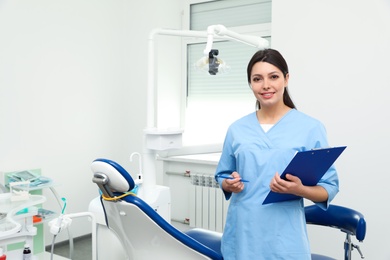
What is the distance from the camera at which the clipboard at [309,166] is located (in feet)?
3.56

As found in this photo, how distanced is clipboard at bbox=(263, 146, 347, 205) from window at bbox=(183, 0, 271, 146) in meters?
2.06

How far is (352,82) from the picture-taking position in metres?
2.30

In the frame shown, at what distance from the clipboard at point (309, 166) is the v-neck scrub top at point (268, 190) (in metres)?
0.07

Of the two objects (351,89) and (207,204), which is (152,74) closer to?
(351,89)

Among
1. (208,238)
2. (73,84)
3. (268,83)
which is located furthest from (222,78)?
(268,83)

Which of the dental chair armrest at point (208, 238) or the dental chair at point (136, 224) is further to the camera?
the dental chair armrest at point (208, 238)

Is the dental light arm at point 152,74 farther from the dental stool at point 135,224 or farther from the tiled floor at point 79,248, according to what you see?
the tiled floor at point 79,248

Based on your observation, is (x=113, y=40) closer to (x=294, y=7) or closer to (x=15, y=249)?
(x=294, y=7)

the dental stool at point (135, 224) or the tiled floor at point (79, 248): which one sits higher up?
the dental stool at point (135, 224)

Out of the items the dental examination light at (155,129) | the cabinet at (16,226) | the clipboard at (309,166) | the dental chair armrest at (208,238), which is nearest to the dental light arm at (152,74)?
the dental examination light at (155,129)

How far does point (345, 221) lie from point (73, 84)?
2.45 metres

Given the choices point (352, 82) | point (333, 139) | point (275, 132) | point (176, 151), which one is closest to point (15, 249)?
point (176, 151)

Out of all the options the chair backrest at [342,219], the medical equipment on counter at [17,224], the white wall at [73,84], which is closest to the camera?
the medical equipment on counter at [17,224]

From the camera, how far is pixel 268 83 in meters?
1.29
